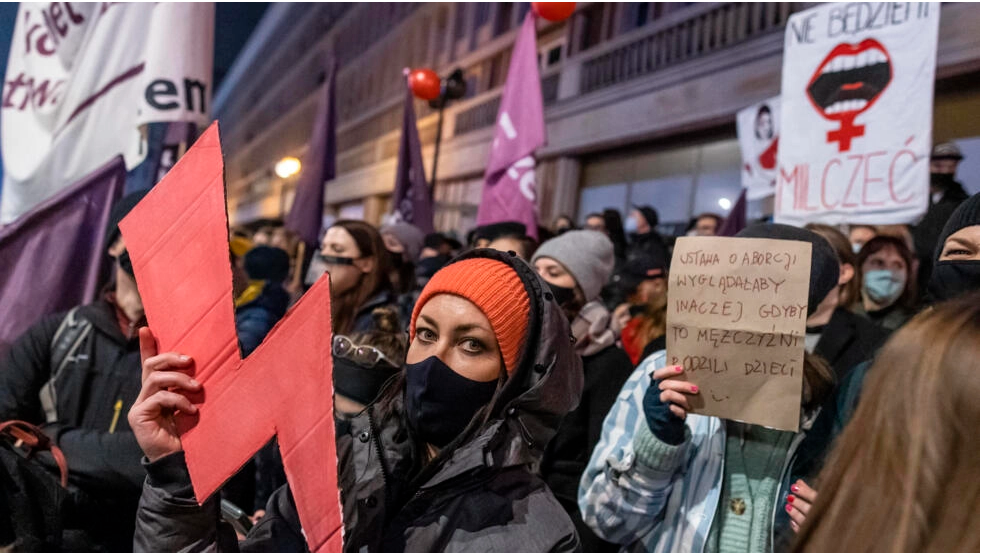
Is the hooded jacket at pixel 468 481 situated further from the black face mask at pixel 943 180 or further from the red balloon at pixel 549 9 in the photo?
the red balloon at pixel 549 9

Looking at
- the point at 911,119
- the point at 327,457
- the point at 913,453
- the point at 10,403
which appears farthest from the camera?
the point at 911,119

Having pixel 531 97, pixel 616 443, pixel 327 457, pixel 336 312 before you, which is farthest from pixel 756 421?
pixel 531 97

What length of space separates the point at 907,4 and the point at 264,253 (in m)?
3.28

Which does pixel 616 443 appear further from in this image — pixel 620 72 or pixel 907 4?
pixel 620 72

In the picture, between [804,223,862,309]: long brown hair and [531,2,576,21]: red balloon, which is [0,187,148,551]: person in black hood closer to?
[804,223,862,309]: long brown hair

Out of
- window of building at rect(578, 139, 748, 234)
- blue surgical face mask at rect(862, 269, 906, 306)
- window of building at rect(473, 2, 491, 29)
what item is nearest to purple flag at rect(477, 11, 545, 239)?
blue surgical face mask at rect(862, 269, 906, 306)

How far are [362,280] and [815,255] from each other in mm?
2233

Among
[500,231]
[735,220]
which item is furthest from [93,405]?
[735,220]

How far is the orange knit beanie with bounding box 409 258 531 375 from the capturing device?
1.55 metres

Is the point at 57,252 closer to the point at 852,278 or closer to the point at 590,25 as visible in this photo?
the point at 852,278

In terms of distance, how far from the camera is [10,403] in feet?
6.05

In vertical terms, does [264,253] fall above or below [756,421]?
above

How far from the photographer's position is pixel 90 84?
306cm

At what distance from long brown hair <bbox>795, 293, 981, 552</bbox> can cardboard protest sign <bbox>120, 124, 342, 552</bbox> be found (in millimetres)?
605
